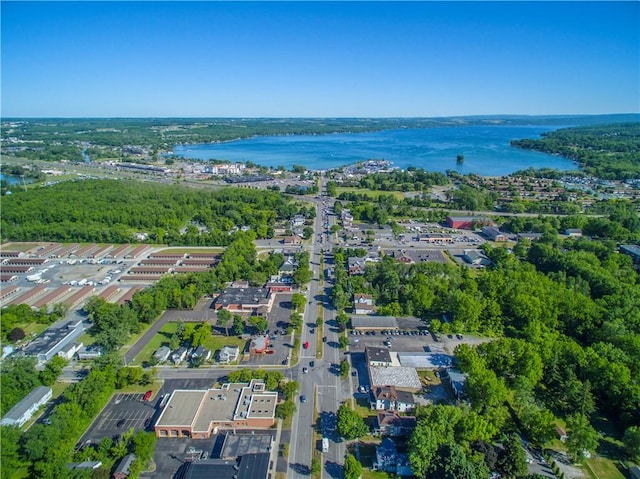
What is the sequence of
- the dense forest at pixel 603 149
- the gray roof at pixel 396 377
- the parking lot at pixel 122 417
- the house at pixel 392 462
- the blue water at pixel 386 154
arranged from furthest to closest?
the blue water at pixel 386 154 → the dense forest at pixel 603 149 → the gray roof at pixel 396 377 → the parking lot at pixel 122 417 → the house at pixel 392 462

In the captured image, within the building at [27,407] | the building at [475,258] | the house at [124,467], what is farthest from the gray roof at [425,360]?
the building at [27,407]

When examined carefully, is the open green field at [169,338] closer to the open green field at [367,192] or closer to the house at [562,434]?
the house at [562,434]

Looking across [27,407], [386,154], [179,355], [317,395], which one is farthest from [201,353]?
[386,154]

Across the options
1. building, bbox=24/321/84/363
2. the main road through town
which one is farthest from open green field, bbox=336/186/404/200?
building, bbox=24/321/84/363

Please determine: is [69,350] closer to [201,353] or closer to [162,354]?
[162,354]

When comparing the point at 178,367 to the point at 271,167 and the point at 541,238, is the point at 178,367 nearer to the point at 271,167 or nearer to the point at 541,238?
the point at 541,238

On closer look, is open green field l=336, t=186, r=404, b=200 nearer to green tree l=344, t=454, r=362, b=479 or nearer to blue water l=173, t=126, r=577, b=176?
blue water l=173, t=126, r=577, b=176

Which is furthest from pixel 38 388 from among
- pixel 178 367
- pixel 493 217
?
pixel 493 217
